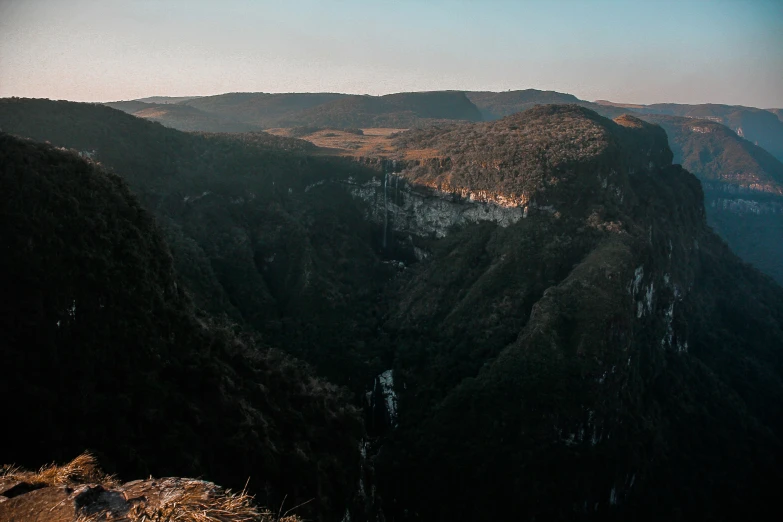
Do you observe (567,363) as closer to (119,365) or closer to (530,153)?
(530,153)

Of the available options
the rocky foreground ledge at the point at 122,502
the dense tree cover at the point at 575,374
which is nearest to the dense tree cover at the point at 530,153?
the dense tree cover at the point at 575,374

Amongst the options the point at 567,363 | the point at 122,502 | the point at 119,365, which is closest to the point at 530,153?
the point at 567,363

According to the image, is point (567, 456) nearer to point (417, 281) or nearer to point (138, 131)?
point (417, 281)

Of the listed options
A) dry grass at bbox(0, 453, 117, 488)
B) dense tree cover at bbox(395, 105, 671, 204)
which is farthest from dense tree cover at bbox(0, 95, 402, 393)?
dry grass at bbox(0, 453, 117, 488)

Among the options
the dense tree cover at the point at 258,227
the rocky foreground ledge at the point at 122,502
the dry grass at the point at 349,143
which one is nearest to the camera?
the rocky foreground ledge at the point at 122,502

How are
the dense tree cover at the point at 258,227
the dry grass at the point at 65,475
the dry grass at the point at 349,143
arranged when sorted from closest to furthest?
the dry grass at the point at 65,475 < the dense tree cover at the point at 258,227 < the dry grass at the point at 349,143

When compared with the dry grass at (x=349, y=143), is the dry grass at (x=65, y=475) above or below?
below

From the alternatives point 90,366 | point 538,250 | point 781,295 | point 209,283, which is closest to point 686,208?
point 781,295

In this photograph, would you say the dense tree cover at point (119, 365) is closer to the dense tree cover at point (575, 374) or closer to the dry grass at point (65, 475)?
the dry grass at point (65, 475)
